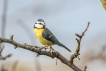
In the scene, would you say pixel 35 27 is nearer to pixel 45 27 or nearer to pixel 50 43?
pixel 45 27

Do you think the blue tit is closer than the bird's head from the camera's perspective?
Yes

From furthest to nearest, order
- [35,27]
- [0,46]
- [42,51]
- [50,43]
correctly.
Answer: [35,27] < [50,43] < [0,46] < [42,51]

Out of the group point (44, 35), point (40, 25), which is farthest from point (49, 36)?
point (40, 25)

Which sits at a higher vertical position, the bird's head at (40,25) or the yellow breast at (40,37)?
the bird's head at (40,25)

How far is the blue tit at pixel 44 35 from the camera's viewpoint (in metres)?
2.67

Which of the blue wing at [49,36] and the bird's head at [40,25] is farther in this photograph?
the bird's head at [40,25]

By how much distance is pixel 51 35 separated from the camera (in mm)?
2752

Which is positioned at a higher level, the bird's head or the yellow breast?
the bird's head

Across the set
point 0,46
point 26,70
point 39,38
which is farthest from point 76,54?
point 26,70

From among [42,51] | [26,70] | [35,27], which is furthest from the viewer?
[26,70]

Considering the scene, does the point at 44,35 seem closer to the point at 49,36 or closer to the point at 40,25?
the point at 49,36

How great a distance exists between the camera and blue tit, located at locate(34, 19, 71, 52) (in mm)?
2675

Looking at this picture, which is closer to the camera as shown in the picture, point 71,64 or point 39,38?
point 71,64

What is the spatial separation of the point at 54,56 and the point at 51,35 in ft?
2.10
